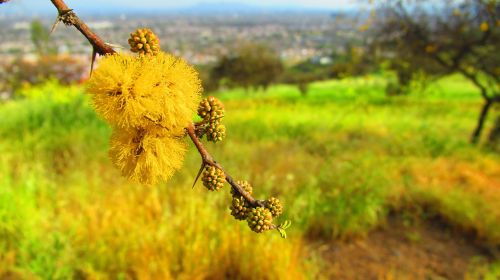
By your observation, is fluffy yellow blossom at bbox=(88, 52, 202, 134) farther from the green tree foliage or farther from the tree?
the green tree foliage

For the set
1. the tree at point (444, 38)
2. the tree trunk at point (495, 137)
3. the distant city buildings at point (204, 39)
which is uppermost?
the tree at point (444, 38)

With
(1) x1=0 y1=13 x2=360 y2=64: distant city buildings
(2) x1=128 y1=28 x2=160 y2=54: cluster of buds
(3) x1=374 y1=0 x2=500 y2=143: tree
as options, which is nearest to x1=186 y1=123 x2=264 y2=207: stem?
(2) x1=128 y1=28 x2=160 y2=54: cluster of buds

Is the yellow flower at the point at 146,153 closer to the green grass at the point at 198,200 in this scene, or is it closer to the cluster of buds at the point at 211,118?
the cluster of buds at the point at 211,118

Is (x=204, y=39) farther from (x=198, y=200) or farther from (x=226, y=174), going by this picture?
(x=226, y=174)

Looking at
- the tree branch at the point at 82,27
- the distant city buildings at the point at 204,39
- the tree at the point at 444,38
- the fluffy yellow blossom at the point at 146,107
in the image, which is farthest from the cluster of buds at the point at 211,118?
the distant city buildings at the point at 204,39

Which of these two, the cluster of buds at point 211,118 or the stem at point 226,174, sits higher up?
the cluster of buds at point 211,118

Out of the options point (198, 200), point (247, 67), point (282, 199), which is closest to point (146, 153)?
point (198, 200)

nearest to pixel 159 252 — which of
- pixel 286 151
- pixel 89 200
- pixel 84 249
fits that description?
pixel 84 249
